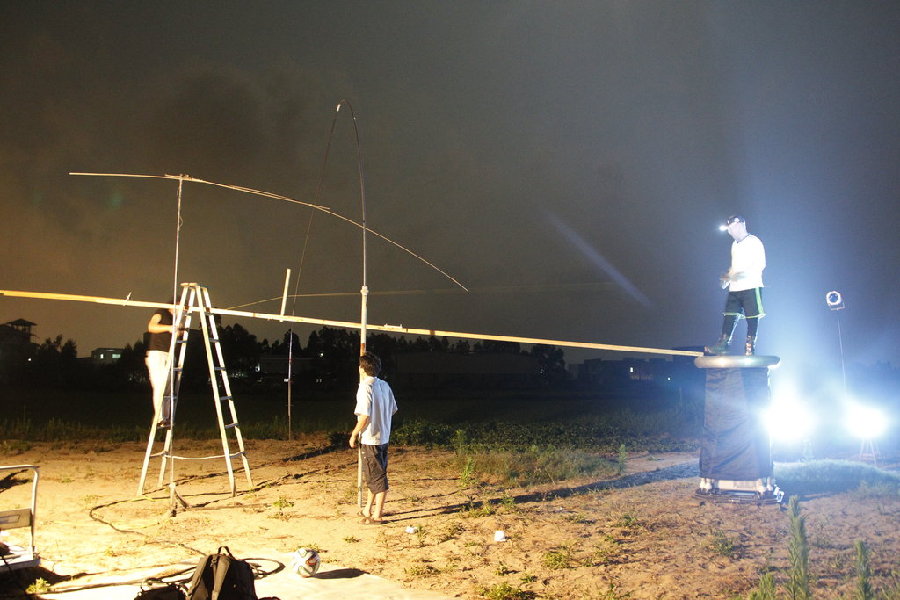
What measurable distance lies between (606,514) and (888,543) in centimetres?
277

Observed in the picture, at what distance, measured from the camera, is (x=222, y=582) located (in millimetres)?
4066

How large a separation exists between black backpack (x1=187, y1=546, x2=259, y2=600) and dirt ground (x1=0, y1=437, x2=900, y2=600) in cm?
94

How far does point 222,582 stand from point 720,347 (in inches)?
261

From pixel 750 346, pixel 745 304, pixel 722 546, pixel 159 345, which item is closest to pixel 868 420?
pixel 750 346

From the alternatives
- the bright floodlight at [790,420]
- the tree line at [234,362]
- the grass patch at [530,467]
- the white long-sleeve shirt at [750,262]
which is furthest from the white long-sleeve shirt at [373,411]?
the tree line at [234,362]

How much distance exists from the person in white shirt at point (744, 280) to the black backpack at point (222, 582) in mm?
6398

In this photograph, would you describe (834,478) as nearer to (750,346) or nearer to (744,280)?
(750,346)

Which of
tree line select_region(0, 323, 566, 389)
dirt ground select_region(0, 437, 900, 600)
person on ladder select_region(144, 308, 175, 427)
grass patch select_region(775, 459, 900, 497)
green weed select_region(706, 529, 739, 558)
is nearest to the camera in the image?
dirt ground select_region(0, 437, 900, 600)

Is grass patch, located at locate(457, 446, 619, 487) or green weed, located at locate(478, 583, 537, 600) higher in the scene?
grass patch, located at locate(457, 446, 619, 487)

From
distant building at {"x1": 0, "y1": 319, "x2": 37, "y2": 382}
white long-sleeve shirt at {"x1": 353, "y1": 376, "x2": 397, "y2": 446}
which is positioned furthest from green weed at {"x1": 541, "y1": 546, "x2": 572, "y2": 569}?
distant building at {"x1": 0, "y1": 319, "x2": 37, "y2": 382}

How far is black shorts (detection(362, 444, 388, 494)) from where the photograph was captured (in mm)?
7570

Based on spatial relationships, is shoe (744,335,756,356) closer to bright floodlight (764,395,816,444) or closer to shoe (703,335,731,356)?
shoe (703,335,731,356)

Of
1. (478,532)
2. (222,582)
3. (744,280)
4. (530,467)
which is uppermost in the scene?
(744,280)

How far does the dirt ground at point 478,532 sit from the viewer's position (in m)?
5.52
